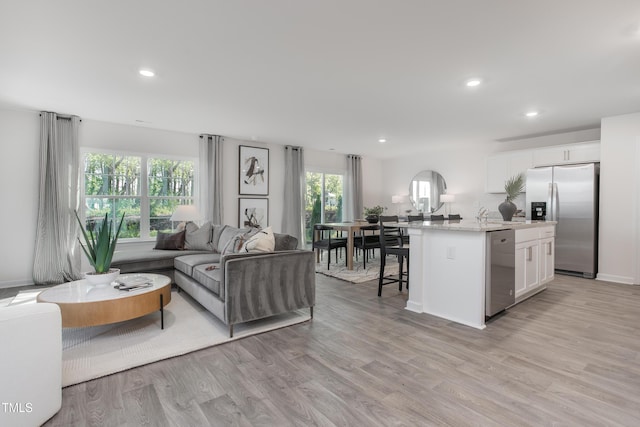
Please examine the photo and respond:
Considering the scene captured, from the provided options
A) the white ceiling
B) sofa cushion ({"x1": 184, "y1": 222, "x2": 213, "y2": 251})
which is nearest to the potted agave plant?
the white ceiling

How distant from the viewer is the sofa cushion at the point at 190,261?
3689 millimetres

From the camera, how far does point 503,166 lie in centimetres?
611

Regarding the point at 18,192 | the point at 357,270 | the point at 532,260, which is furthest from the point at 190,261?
the point at 532,260

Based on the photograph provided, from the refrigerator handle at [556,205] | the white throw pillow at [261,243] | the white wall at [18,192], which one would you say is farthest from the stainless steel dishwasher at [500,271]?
the white wall at [18,192]

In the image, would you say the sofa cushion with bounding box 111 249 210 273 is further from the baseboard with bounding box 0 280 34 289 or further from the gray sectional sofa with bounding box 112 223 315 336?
the baseboard with bounding box 0 280 34 289

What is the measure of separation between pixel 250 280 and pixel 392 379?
144cm

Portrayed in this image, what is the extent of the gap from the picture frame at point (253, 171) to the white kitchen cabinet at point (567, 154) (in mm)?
5222

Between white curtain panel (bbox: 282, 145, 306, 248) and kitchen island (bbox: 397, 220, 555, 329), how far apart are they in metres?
3.98

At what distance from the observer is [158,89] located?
3.65m

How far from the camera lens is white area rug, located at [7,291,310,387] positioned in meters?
2.25

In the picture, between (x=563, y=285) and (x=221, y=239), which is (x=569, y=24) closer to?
(x=563, y=285)

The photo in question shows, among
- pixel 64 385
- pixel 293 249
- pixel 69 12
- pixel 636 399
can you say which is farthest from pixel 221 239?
pixel 636 399

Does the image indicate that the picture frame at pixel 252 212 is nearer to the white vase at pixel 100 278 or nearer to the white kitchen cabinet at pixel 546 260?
the white vase at pixel 100 278

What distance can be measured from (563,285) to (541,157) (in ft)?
7.65
